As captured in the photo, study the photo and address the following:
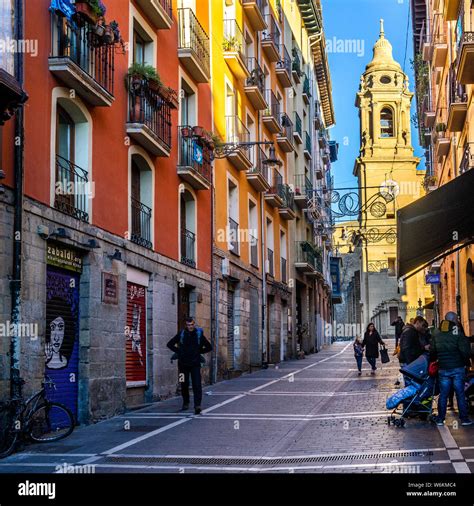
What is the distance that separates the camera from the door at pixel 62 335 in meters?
13.1

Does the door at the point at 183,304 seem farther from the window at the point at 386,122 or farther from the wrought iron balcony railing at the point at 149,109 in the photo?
the window at the point at 386,122

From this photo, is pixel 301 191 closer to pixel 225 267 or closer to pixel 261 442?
pixel 225 267

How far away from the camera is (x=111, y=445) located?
455 inches

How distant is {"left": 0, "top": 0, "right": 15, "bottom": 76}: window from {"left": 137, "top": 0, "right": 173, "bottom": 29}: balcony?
6.05 metres

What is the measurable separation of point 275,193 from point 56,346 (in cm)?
1999

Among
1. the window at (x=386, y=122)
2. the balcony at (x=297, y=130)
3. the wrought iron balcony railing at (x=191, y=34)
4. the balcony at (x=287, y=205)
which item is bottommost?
the balcony at (x=287, y=205)

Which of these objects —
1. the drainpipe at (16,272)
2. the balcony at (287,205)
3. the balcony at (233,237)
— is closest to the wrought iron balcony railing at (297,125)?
the balcony at (287,205)

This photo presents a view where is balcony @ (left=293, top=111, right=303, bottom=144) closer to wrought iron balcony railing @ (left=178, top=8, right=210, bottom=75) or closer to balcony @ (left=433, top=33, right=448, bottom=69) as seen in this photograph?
balcony @ (left=433, top=33, right=448, bottom=69)

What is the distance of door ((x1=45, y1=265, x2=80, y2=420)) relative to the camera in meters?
13.1

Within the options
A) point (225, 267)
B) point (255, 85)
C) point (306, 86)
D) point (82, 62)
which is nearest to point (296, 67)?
point (306, 86)

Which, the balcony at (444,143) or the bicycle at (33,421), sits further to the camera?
the balcony at (444,143)
